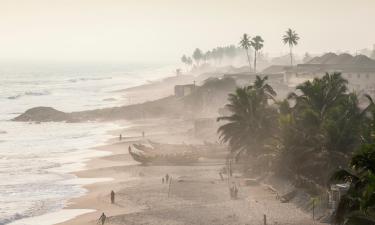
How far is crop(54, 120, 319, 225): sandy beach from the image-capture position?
40.9 m

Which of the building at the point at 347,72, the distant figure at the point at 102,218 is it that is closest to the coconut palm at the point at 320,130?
the distant figure at the point at 102,218

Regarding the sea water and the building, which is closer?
the sea water

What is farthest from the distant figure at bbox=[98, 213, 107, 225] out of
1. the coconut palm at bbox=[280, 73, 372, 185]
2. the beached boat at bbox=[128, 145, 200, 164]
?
the beached boat at bbox=[128, 145, 200, 164]

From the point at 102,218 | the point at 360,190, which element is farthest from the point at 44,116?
the point at 360,190

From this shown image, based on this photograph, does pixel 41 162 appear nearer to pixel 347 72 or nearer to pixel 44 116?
pixel 44 116

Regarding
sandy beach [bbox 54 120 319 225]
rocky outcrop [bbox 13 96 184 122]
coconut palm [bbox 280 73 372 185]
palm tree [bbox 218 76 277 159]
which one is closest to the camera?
coconut palm [bbox 280 73 372 185]

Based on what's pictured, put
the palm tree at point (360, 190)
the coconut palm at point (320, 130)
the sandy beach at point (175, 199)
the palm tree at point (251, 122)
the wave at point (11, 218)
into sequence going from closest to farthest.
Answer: the palm tree at point (360, 190)
the coconut palm at point (320, 130)
the sandy beach at point (175, 199)
the wave at point (11, 218)
the palm tree at point (251, 122)

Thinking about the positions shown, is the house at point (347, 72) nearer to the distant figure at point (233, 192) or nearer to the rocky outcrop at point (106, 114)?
the rocky outcrop at point (106, 114)

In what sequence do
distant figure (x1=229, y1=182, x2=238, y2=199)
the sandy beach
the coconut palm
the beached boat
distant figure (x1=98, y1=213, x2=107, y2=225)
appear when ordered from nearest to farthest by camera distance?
distant figure (x1=98, y1=213, x2=107, y2=225) → the coconut palm → the sandy beach → distant figure (x1=229, y1=182, x2=238, y2=199) → the beached boat

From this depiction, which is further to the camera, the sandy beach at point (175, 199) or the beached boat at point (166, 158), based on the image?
the beached boat at point (166, 158)

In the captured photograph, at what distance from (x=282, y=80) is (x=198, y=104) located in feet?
58.9

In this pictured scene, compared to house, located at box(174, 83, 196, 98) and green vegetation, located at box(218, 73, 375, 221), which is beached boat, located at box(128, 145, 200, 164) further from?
house, located at box(174, 83, 196, 98)

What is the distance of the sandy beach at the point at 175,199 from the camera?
40.9 meters

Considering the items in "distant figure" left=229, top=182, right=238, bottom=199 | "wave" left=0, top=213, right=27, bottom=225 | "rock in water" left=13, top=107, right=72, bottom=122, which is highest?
"rock in water" left=13, top=107, right=72, bottom=122
